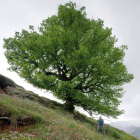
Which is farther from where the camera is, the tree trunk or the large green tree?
the tree trunk

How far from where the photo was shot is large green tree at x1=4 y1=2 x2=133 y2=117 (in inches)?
557

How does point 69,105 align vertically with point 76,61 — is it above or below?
below

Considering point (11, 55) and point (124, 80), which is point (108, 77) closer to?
point (124, 80)

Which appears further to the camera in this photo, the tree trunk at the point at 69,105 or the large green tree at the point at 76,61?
the tree trunk at the point at 69,105

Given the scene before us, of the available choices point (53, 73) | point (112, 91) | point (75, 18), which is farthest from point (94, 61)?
point (75, 18)

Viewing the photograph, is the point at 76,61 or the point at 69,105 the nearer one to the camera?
the point at 76,61

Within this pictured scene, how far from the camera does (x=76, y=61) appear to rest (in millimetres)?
13508

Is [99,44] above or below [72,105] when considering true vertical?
above

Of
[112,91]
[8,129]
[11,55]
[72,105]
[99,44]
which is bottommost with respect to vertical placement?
[8,129]

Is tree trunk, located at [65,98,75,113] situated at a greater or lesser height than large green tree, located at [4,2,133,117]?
lesser

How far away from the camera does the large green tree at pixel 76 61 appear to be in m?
14.2

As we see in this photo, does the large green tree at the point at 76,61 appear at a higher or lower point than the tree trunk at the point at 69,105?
higher

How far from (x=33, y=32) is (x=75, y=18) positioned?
6629 mm

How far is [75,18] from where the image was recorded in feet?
59.0
